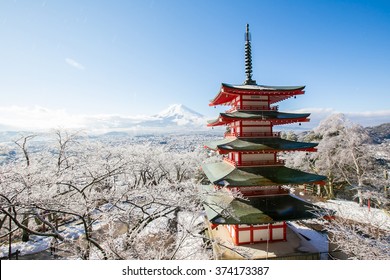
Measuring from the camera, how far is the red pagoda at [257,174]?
802 cm

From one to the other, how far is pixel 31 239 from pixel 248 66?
705 inches

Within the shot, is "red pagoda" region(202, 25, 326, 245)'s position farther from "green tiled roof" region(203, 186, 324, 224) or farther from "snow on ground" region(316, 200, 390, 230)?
"snow on ground" region(316, 200, 390, 230)

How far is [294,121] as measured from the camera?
29.2 ft

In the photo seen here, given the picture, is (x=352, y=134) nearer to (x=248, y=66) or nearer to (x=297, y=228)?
(x=297, y=228)

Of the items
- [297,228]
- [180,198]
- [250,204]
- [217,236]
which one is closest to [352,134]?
[297,228]

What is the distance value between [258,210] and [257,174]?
155 centimetres

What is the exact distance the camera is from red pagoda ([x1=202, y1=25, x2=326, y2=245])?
8023 millimetres

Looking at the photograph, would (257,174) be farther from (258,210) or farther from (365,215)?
(365,215)

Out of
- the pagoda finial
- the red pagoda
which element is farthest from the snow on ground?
the pagoda finial

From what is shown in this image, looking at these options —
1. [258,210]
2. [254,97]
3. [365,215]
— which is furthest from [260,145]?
[365,215]

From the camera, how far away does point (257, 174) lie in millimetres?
8508

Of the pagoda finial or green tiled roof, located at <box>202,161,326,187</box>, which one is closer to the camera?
green tiled roof, located at <box>202,161,326,187</box>

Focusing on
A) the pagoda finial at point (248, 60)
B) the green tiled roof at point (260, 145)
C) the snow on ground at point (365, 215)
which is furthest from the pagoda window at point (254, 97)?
the snow on ground at point (365, 215)

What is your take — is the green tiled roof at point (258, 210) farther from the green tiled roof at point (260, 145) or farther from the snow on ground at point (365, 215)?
the green tiled roof at point (260, 145)
